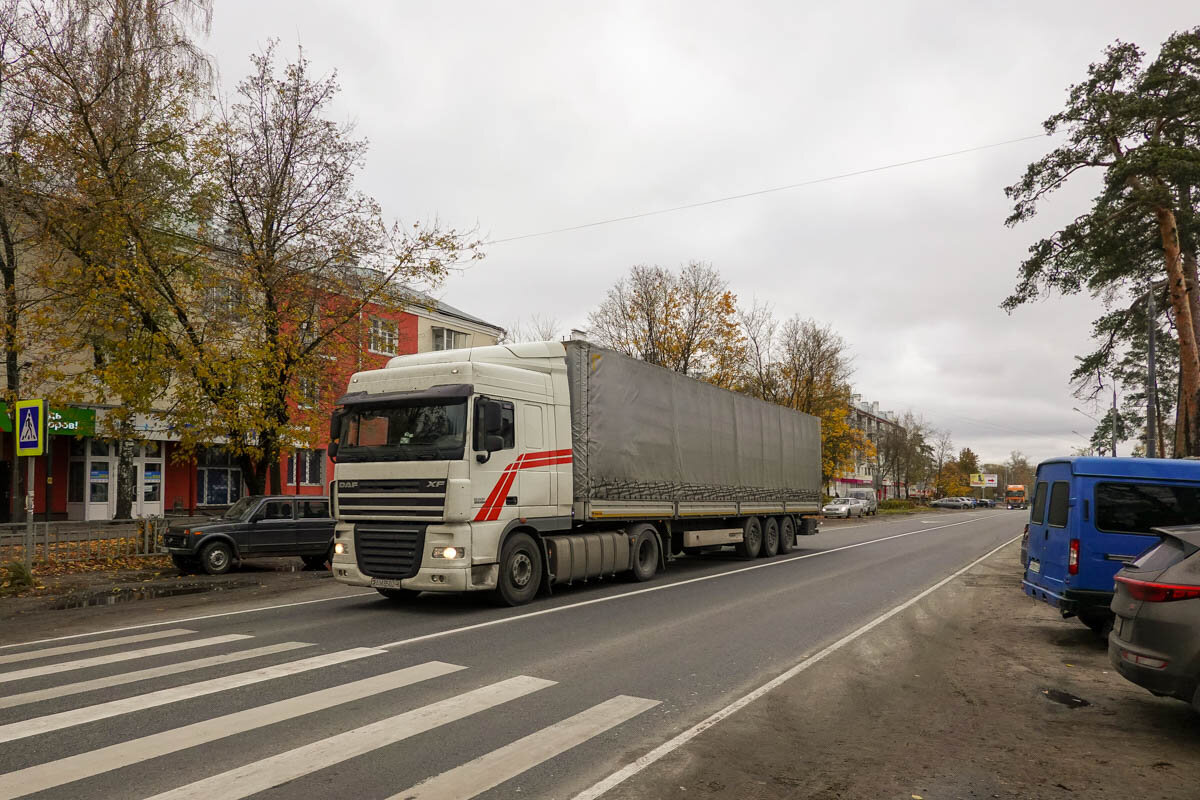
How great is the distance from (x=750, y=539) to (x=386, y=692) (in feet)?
45.4

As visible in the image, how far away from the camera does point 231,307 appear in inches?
708

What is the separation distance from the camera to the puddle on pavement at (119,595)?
12.2 m

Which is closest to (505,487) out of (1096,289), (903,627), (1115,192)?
(903,627)

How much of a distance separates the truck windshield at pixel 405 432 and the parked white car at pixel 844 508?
41457 mm

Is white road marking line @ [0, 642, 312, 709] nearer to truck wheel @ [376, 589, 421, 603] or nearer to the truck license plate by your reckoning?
the truck license plate

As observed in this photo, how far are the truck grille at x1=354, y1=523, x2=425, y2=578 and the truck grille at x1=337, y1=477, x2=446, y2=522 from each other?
0.15m

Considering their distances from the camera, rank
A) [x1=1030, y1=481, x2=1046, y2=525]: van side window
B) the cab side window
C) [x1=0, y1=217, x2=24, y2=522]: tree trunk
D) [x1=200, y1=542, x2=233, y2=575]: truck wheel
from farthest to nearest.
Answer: [x1=0, y1=217, x2=24, y2=522]: tree trunk
[x1=200, y1=542, x2=233, y2=575]: truck wheel
the cab side window
[x1=1030, y1=481, x2=1046, y2=525]: van side window

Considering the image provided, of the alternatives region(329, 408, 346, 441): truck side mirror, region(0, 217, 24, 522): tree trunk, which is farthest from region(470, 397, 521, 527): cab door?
region(0, 217, 24, 522): tree trunk

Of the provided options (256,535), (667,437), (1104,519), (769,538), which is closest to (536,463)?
(667,437)

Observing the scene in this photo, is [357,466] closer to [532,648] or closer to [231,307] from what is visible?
[532,648]

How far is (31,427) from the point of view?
43.8 feet

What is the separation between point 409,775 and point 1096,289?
25.0 m

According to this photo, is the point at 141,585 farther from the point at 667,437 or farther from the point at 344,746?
the point at 344,746

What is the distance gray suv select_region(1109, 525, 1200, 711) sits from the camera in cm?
541
